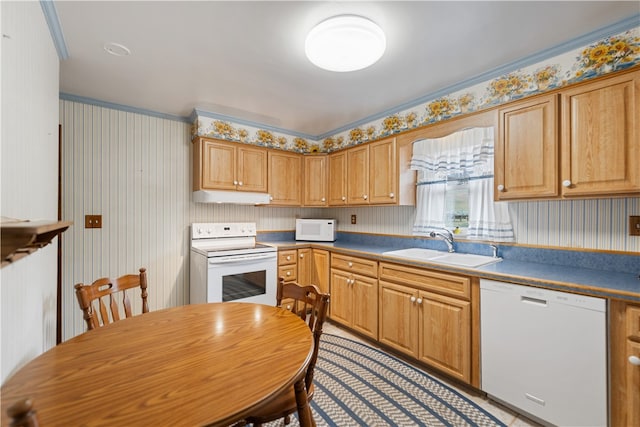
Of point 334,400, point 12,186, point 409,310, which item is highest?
point 12,186

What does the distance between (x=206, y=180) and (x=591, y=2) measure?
121 inches

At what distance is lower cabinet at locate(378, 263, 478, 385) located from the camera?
6.16 feet

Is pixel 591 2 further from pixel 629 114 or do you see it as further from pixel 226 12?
pixel 226 12

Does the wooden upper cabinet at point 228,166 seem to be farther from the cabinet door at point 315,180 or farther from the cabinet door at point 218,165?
the cabinet door at point 315,180

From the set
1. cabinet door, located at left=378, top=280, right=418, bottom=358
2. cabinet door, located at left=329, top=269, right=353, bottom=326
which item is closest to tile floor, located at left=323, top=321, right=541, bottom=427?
cabinet door, located at left=378, top=280, right=418, bottom=358

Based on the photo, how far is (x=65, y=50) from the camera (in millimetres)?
1798

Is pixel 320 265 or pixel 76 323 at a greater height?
pixel 320 265

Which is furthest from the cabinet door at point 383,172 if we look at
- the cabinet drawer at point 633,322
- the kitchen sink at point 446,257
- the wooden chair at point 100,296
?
the wooden chair at point 100,296

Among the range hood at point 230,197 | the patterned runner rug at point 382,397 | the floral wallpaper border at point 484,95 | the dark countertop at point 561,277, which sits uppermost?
the floral wallpaper border at point 484,95

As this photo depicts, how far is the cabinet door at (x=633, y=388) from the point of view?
1.28m

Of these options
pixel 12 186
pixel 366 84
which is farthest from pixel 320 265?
Answer: pixel 12 186

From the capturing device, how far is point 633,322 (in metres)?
1.29

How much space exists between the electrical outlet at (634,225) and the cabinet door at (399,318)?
1.35 m

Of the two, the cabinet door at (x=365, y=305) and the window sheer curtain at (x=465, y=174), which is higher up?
the window sheer curtain at (x=465, y=174)
